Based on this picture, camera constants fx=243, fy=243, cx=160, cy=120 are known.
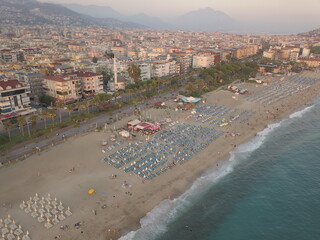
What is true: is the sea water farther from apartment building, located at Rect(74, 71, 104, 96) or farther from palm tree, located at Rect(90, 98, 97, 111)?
apartment building, located at Rect(74, 71, 104, 96)

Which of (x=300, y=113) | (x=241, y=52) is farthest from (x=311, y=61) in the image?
(x=300, y=113)

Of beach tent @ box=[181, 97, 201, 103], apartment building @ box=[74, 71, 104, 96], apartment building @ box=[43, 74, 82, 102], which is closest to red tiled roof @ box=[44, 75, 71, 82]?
apartment building @ box=[43, 74, 82, 102]

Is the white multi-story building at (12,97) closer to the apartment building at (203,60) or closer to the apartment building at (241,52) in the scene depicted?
the apartment building at (203,60)

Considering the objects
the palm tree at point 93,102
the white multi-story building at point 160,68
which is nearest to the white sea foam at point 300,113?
the palm tree at point 93,102

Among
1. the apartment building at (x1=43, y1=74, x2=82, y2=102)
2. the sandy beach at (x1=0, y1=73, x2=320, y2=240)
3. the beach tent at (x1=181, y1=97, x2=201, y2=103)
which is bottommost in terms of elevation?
the sandy beach at (x1=0, y1=73, x2=320, y2=240)

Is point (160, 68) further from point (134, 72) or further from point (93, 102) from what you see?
point (93, 102)

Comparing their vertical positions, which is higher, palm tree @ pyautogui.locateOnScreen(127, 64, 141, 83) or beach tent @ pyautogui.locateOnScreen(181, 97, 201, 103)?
palm tree @ pyautogui.locateOnScreen(127, 64, 141, 83)
